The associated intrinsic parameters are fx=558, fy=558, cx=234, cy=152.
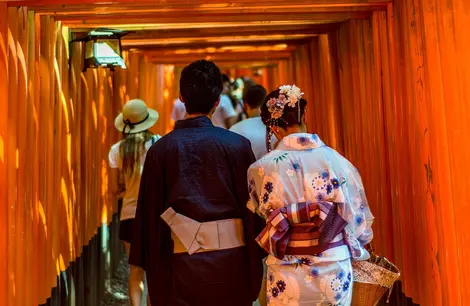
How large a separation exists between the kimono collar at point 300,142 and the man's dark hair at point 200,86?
1.45 ft

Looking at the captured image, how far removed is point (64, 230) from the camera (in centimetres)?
430

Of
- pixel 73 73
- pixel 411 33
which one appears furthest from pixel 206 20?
pixel 411 33

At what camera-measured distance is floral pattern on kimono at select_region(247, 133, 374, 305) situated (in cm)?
261

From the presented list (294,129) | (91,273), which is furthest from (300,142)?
(91,273)

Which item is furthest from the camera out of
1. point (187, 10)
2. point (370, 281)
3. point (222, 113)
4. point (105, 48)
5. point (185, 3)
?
point (222, 113)

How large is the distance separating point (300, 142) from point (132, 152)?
8.51ft

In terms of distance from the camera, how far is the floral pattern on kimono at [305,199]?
2609mm

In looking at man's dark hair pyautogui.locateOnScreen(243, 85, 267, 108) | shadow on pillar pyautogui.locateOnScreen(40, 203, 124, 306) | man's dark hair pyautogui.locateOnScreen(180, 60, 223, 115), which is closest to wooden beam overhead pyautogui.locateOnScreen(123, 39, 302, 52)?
man's dark hair pyautogui.locateOnScreen(243, 85, 267, 108)

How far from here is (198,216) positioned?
2.68 meters

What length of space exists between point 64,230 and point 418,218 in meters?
2.60

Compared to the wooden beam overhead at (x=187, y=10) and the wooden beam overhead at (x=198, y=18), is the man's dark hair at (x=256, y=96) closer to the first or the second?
the wooden beam overhead at (x=198, y=18)

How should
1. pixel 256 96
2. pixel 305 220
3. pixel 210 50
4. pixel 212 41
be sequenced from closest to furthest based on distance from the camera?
pixel 305 220 → pixel 256 96 → pixel 212 41 → pixel 210 50

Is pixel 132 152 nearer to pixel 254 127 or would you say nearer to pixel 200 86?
pixel 254 127

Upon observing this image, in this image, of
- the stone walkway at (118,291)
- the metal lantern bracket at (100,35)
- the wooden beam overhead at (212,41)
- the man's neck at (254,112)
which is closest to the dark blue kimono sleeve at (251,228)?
the metal lantern bracket at (100,35)
